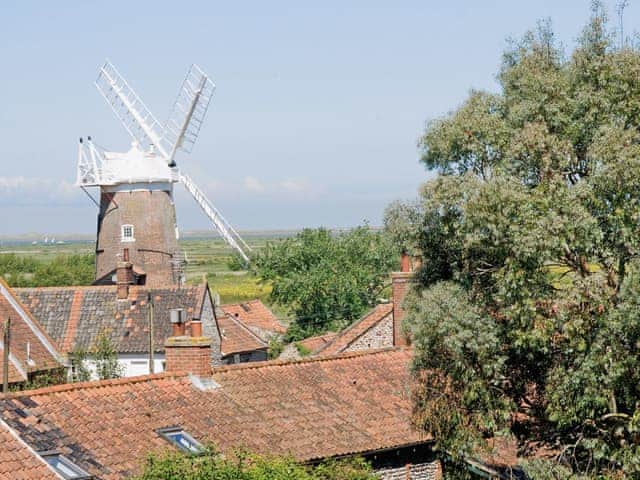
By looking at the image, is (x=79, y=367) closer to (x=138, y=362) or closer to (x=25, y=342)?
(x=25, y=342)

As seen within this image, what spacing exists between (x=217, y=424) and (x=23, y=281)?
254 ft

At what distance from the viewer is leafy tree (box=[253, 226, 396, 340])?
66.1 metres

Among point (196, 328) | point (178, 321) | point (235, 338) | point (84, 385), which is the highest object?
point (178, 321)

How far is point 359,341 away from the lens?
4003 centimetres

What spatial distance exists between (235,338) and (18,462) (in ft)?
118

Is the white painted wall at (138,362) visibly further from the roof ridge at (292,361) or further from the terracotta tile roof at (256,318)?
the terracotta tile roof at (256,318)

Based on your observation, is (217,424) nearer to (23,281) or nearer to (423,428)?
(423,428)

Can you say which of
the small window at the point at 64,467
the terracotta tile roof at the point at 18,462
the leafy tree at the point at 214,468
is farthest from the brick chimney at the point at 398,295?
the terracotta tile roof at the point at 18,462

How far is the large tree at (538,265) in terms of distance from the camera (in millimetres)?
21812

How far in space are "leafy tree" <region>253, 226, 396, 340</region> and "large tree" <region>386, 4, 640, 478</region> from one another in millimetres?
40057

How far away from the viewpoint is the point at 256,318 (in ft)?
228

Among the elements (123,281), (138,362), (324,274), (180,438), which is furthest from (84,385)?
(324,274)

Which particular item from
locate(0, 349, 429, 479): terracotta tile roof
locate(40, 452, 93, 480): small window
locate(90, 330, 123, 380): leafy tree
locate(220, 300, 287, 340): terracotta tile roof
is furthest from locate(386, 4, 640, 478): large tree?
locate(220, 300, 287, 340): terracotta tile roof

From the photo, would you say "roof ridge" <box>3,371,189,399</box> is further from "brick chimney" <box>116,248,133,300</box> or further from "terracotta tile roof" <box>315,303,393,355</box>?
"brick chimney" <box>116,248,133,300</box>
